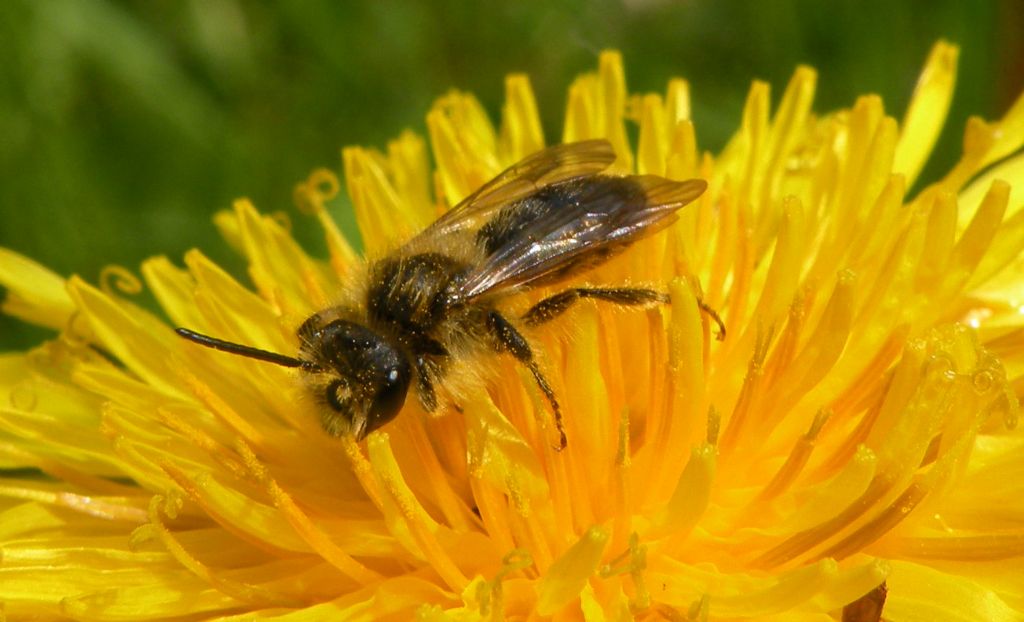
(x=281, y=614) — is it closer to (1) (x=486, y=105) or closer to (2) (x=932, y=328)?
(2) (x=932, y=328)

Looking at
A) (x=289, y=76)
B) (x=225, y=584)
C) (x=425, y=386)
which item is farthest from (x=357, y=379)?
(x=289, y=76)

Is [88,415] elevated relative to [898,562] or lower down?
elevated

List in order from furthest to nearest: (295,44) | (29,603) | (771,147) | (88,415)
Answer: (295,44)
(771,147)
(88,415)
(29,603)

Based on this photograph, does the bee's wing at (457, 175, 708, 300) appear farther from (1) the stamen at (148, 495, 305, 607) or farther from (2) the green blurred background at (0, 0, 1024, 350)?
(2) the green blurred background at (0, 0, 1024, 350)

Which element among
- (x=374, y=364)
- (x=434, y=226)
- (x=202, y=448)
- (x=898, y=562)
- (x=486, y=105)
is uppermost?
(x=486, y=105)

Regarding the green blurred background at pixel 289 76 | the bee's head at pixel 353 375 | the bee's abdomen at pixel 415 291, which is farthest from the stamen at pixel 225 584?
the green blurred background at pixel 289 76

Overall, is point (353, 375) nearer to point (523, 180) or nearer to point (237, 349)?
point (237, 349)

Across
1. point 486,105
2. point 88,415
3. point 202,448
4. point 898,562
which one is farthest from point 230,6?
point 898,562
